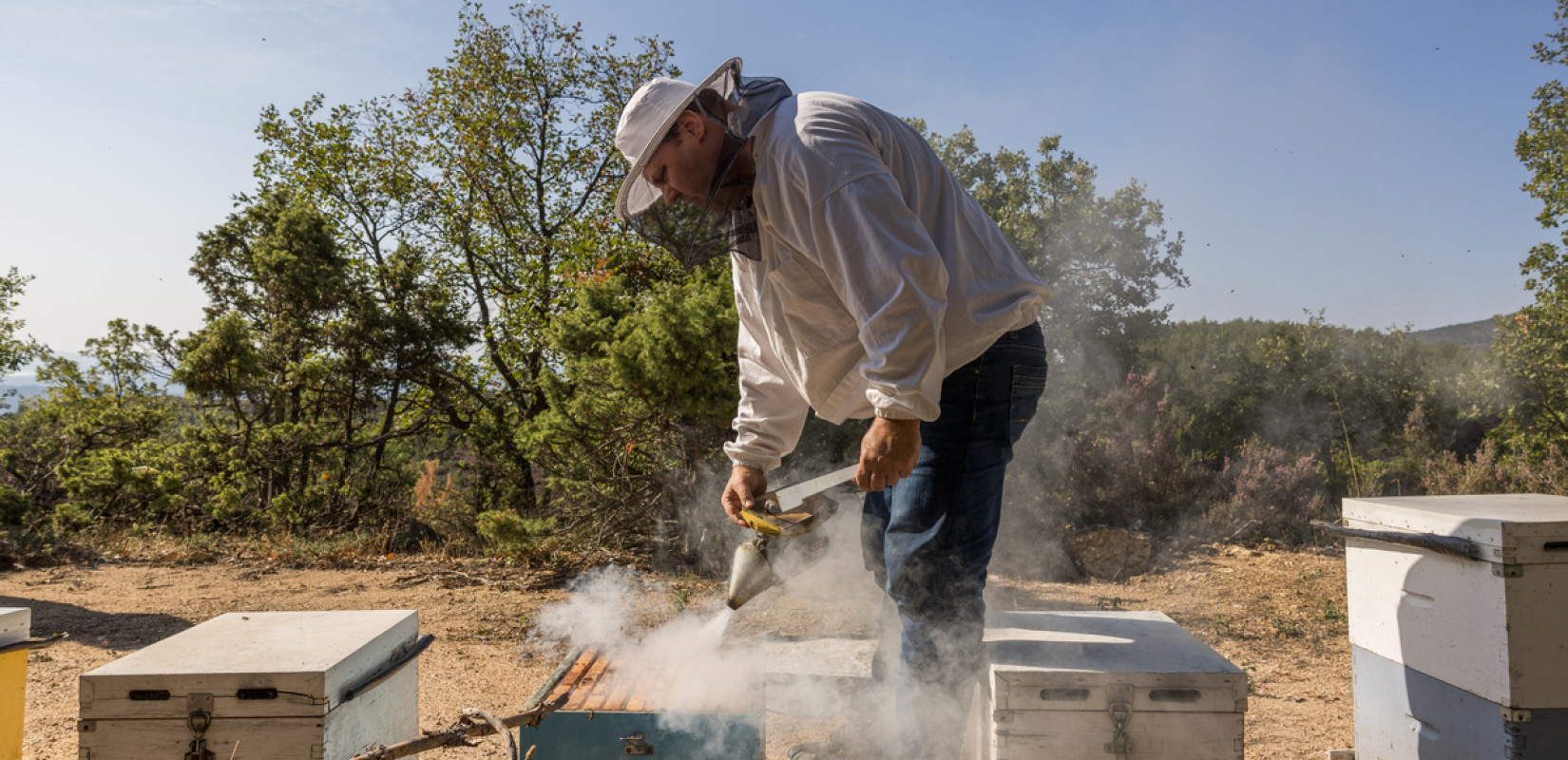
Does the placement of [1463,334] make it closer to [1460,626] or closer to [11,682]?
[1460,626]

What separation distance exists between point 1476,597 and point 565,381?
460 centimetres

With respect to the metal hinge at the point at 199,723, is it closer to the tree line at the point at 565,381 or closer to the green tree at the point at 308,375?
the tree line at the point at 565,381

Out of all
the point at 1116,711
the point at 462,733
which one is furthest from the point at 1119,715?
the point at 462,733

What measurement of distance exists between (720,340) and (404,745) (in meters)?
3.21

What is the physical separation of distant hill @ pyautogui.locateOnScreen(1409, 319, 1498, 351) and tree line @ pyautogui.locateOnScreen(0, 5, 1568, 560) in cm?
25

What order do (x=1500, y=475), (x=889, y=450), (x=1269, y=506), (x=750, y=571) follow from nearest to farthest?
1. (x=889, y=450)
2. (x=750, y=571)
3. (x=1500, y=475)
4. (x=1269, y=506)

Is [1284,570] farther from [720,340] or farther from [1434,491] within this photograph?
[720,340]

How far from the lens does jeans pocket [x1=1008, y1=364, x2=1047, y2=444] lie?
6.20 feet

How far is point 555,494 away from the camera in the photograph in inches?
224

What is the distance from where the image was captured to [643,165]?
1852 mm

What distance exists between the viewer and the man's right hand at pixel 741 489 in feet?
7.16

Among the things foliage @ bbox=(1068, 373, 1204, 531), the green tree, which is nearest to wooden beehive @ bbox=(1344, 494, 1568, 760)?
foliage @ bbox=(1068, 373, 1204, 531)

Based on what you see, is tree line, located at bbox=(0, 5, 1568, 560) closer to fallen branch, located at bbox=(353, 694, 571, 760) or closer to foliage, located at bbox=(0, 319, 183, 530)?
foliage, located at bbox=(0, 319, 183, 530)

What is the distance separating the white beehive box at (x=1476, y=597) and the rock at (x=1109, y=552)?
3142 millimetres
